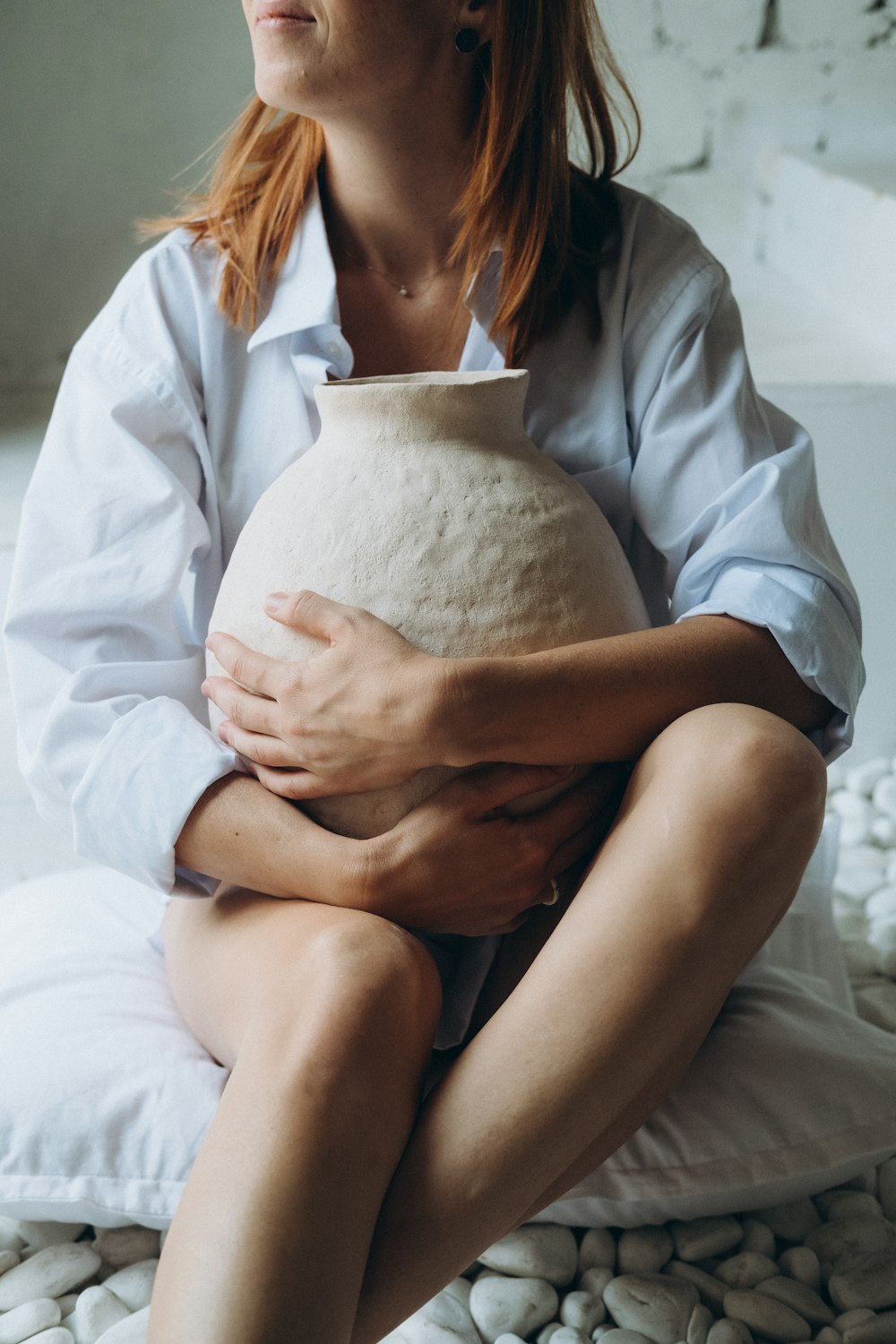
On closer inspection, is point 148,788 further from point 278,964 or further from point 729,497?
point 729,497

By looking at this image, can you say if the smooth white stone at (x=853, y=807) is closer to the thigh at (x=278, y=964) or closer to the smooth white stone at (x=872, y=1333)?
the smooth white stone at (x=872, y=1333)

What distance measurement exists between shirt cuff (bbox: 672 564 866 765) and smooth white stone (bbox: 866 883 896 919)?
64 cm

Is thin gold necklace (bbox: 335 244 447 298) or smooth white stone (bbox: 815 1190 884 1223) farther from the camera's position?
thin gold necklace (bbox: 335 244 447 298)

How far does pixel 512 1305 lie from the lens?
3.72ft

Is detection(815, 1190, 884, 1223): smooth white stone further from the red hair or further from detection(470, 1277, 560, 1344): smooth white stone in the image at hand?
the red hair

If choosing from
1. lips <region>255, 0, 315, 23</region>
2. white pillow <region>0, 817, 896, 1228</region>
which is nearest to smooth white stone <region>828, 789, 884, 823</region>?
white pillow <region>0, 817, 896, 1228</region>

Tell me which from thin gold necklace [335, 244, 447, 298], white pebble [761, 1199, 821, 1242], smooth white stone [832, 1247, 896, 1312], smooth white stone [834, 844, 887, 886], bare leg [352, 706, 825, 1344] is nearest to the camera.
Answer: bare leg [352, 706, 825, 1344]

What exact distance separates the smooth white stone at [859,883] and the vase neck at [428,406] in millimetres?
1011

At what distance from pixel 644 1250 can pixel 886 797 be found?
3.51ft

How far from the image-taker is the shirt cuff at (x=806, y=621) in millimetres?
1174

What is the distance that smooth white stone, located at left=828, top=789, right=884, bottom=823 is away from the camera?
2.08 m

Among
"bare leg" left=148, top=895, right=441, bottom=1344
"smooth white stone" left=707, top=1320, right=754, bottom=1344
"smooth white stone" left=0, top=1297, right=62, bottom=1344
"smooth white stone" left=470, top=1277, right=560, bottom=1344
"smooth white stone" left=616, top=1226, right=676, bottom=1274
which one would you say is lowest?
"smooth white stone" left=0, top=1297, right=62, bottom=1344

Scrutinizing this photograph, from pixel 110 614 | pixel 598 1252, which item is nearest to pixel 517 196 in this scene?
pixel 110 614

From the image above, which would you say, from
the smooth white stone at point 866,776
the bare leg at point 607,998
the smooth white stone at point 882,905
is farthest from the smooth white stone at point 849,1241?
the smooth white stone at point 866,776
